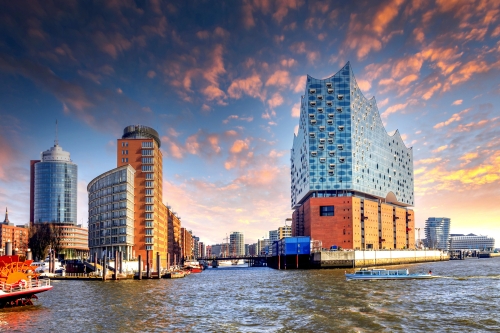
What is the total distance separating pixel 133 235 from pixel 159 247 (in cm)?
1923

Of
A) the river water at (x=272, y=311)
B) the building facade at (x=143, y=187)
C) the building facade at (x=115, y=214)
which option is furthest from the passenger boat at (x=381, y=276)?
the building facade at (x=143, y=187)

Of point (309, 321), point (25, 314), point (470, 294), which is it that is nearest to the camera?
point (309, 321)

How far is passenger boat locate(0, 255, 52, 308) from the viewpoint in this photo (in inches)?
2586

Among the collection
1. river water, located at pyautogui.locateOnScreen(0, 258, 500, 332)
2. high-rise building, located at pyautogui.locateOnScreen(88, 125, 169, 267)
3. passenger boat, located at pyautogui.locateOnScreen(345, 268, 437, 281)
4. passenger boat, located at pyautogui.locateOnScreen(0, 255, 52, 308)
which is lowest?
passenger boat, located at pyautogui.locateOnScreen(345, 268, 437, 281)

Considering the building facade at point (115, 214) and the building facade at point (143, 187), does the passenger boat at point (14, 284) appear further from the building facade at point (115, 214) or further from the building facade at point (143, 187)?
the building facade at point (143, 187)

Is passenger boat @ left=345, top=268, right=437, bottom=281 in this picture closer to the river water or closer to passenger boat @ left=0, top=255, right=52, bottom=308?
the river water

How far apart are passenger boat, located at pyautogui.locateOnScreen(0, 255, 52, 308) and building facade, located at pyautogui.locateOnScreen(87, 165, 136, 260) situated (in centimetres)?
9222

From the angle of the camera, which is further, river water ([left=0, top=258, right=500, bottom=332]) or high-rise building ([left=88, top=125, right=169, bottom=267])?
high-rise building ([left=88, top=125, right=169, bottom=267])

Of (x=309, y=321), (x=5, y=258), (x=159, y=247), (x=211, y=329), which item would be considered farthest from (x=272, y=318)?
(x=159, y=247)

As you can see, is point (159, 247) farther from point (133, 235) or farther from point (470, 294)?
point (470, 294)

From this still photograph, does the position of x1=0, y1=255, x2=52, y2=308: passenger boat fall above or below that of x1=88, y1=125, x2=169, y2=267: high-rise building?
below

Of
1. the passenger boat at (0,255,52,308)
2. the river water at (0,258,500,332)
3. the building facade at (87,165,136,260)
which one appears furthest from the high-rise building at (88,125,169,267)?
the passenger boat at (0,255,52,308)

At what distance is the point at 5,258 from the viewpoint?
69000mm

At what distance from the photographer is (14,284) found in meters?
66.8
